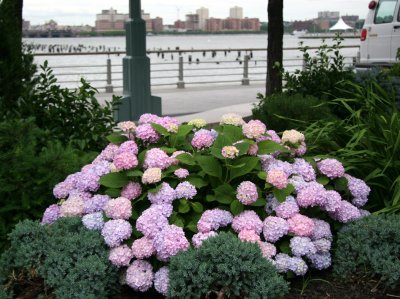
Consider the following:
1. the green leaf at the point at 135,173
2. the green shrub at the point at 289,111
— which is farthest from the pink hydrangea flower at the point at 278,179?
the green shrub at the point at 289,111

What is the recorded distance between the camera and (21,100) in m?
5.40

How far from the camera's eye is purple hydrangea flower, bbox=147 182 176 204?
3.46 m

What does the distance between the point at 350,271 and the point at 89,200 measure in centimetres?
144

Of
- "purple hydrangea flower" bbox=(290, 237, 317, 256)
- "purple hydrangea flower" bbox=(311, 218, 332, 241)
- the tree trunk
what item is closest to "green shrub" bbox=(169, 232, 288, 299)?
"purple hydrangea flower" bbox=(290, 237, 317, 256)

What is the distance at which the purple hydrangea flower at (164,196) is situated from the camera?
346cm

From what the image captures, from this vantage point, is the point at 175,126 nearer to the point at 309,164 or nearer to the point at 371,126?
the point at 309,164

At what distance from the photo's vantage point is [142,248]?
3285 mm

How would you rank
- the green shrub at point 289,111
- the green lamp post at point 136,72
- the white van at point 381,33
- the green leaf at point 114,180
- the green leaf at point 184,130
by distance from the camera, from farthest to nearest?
the white van at point 381,33, the green lamp post at point 136,72, the green shrub at point 289,111, the green leaf at point 184,130, the green leaf at point 114,180

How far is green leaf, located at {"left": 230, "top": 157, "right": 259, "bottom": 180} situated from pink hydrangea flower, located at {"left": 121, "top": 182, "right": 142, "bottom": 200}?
0.51 metres

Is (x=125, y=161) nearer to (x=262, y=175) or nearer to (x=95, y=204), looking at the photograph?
(x=95, y=204)

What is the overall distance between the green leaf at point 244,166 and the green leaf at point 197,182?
15 cm

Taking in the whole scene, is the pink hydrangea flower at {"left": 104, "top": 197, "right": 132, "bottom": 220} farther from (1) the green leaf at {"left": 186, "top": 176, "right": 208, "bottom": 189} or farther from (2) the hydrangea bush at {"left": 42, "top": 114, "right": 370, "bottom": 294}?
(1) the green leaf at {"left": 186, "top": 176, "right": 208, "bottom": 189}

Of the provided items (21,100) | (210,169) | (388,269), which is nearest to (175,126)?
(210,169)

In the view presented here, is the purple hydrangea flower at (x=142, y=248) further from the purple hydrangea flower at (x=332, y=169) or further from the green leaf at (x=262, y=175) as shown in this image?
the purple hydrangea flower at (x=332, y=169)
